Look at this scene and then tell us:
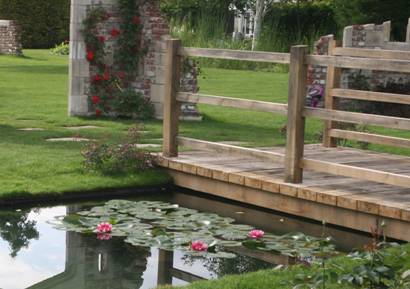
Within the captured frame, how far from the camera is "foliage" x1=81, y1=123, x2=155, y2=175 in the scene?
416 inches

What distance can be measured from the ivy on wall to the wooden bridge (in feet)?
12.8

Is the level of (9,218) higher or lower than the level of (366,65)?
lower

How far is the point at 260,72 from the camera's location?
27.3m

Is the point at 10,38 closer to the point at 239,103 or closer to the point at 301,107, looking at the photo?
the point at 239,103

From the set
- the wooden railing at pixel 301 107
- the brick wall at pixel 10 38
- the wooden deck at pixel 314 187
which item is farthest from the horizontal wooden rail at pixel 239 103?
the brick wall at pixel 10 38

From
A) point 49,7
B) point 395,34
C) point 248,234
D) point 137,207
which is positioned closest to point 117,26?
point 137,207

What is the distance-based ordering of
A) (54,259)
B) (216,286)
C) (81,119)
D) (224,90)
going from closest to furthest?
(216,286) → (54,259) → (81,119) → (224,90)

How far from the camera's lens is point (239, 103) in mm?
10039

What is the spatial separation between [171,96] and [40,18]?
87.9 feet

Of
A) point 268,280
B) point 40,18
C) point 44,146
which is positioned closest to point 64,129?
point 44,146

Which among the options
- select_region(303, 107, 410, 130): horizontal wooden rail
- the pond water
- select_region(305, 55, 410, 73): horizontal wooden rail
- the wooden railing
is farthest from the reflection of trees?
select_region(305, 55, 410, 73): horizontal wooden rail

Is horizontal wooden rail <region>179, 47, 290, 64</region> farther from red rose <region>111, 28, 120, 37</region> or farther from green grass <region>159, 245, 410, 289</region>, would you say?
red rose <region>111, 28, 120, 37</region>

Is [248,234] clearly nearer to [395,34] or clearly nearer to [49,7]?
[395,34]

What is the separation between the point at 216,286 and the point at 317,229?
2.86m
